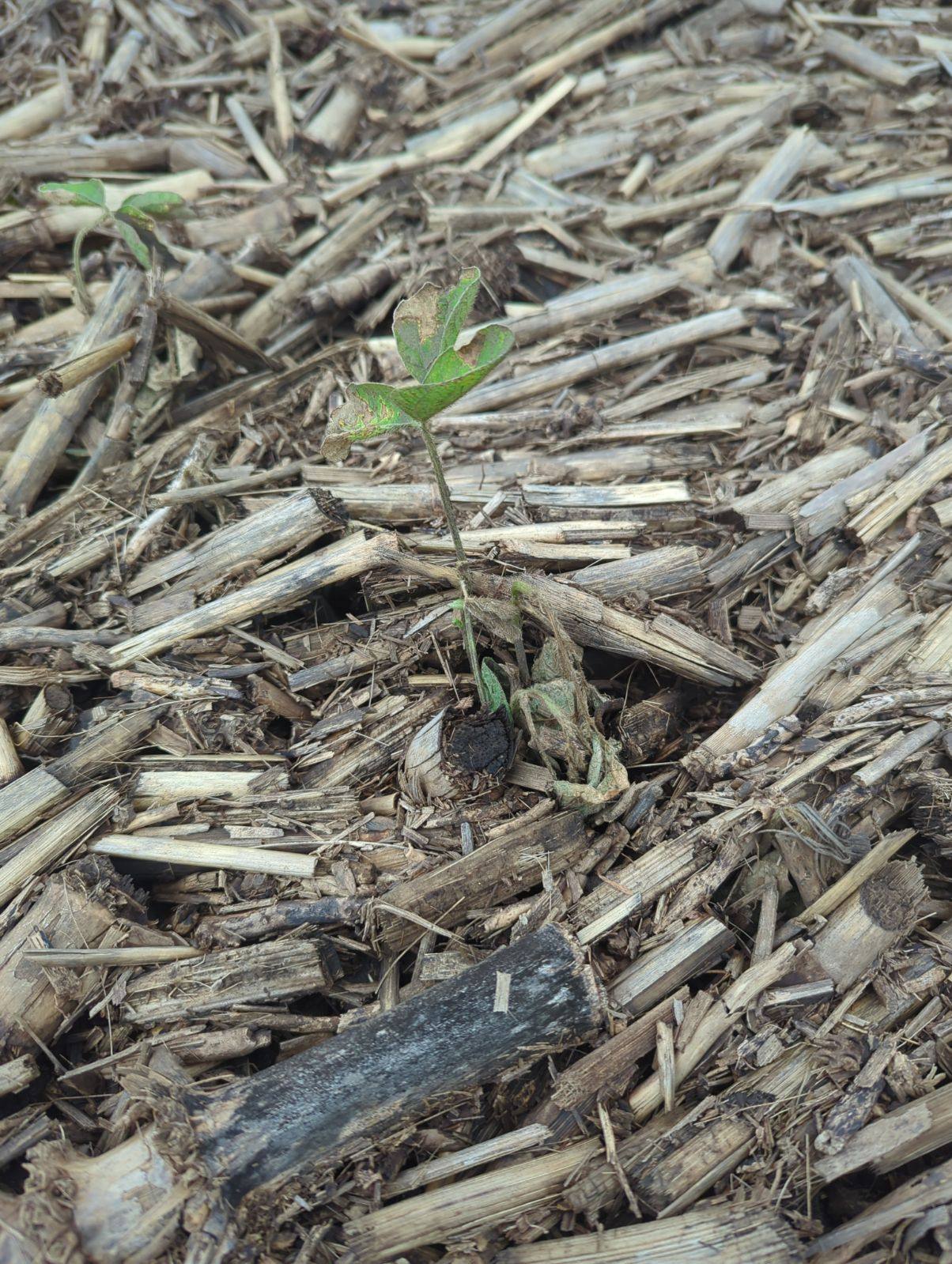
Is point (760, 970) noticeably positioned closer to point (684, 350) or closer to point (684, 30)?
point (684, 350)

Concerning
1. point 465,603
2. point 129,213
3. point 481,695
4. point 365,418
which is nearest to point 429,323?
Answer: point 365,418

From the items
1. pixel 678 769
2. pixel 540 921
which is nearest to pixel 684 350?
pixel 678 769

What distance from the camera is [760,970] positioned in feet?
6.82

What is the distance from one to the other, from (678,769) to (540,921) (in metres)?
0.57

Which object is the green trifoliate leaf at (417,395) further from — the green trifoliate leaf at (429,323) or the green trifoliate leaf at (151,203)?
the green trifoliate leaf at (151,203)

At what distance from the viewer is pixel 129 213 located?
2.89m

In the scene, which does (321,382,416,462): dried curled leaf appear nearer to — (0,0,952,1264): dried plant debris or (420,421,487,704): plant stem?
(0,0,952,1264): dried plant debris

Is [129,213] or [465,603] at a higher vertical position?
[129,213]

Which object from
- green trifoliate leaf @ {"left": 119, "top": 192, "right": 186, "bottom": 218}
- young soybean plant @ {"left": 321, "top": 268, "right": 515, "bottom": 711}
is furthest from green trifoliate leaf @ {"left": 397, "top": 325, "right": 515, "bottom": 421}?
green trifoliate leaf @ {"left": 119, "top": 192, "right": 186, "bottom": 218}

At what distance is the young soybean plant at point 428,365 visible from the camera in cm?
187

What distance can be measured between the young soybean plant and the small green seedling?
1460mm

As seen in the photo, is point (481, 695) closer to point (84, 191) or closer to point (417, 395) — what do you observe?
point (417, 395)

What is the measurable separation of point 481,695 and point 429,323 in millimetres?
941

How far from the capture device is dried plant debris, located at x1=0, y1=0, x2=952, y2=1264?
1860 mm
